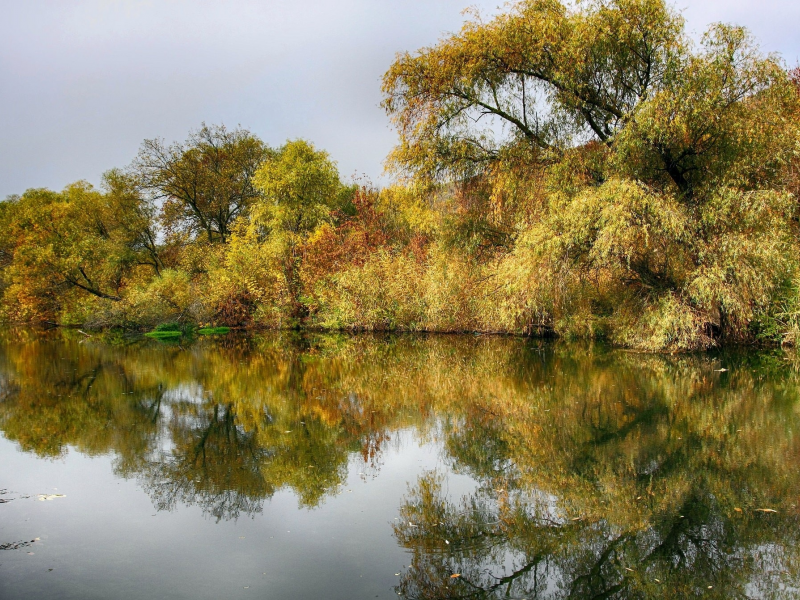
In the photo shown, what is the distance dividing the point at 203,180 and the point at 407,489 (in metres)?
29.4

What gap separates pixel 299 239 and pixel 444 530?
76.8 ft

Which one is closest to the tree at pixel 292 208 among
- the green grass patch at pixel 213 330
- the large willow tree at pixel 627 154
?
the green grass patch at pixel 213 330

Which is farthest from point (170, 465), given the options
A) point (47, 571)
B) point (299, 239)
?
point (299, 239)

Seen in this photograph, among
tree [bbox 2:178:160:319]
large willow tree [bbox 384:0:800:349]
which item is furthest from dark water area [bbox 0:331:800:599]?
tree [bbox 2:178:160:319]

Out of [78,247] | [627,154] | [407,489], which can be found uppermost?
[627,154]

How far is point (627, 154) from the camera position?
1473 cm

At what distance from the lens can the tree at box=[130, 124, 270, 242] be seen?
31.2 meters

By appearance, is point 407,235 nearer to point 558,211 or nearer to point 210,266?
point 210,266

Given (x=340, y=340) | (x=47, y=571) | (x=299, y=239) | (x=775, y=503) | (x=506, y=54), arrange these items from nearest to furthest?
(x=47, y=571) → (x=775, y=503) → (x=506, y=54) → (x=340, y=340) → (x=299, y=239)

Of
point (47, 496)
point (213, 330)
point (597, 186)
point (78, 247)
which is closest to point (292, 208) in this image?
point (213, 330)

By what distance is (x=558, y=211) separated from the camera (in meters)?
14.8

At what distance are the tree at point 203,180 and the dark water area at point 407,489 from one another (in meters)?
22.2

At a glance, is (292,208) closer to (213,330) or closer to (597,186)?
(213,330)

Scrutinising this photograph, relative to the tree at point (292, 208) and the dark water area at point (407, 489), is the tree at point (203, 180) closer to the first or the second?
the tree at point (292, 208)
